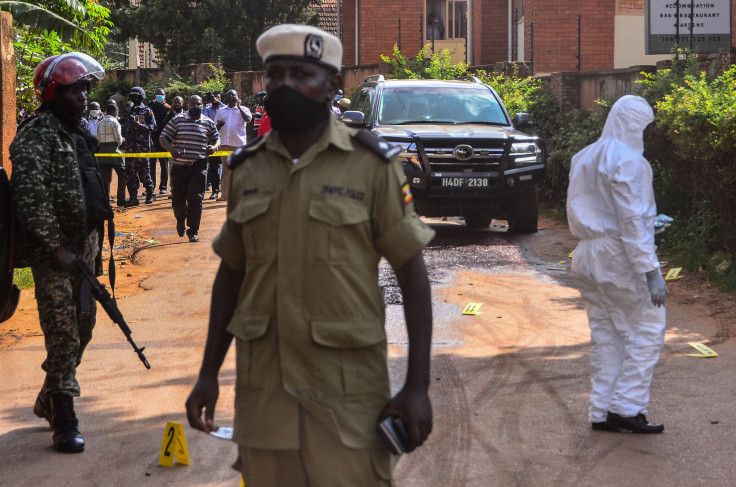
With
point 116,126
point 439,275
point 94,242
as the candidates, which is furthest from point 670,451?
point 116,126

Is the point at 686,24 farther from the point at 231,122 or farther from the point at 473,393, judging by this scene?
the point at 473,393

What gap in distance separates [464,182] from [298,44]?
10.8m

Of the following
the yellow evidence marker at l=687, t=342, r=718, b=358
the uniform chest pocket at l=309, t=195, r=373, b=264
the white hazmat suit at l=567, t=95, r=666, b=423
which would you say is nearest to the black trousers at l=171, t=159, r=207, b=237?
the yellow evidence marker at l=687, t=342, r=718, b=358

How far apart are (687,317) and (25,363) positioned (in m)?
5.44

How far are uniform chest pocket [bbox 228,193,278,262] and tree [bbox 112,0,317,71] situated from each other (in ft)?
121

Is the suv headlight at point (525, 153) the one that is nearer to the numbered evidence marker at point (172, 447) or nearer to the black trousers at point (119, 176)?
the black trousers at point (119, 176)

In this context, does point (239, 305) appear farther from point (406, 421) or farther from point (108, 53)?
point (108, 53)

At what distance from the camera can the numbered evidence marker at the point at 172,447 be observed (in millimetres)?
5570

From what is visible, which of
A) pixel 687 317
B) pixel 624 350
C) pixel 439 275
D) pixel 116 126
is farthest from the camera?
pixel 116 126

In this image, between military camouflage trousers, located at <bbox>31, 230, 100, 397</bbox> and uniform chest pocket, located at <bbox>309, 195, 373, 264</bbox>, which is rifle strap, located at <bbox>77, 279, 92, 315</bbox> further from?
uniform chest pocket, located at <bbox>309, 195, 373, 264</bbox>

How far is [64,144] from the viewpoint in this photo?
5.70 m

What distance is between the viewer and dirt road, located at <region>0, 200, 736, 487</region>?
556 centimetres

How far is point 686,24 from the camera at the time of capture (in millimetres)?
20391

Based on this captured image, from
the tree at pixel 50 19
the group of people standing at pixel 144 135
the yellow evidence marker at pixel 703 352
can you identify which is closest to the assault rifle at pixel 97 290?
the yellow evidence marker at pixel 703 352
